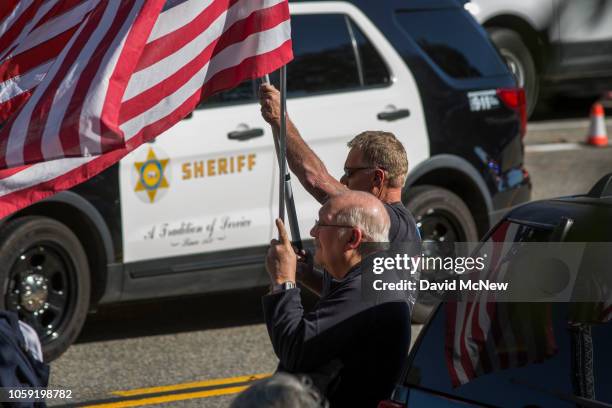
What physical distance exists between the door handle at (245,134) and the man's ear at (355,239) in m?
3.92

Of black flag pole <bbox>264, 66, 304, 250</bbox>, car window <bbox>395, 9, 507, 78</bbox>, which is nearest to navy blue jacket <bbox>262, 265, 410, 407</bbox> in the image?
black flag pole <bbox>264, 66, 304, 250</bbox>

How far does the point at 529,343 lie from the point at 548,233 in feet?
1.06

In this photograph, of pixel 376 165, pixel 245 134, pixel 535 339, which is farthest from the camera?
pixel 245 134

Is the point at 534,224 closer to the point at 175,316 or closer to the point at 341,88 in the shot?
the point at 341,88

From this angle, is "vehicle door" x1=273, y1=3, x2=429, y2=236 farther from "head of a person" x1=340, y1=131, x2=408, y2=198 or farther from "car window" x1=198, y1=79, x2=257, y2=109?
"head of a person" x1=340, y1=131, x2=408, y2=198

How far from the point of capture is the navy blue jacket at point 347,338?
3.88 meters

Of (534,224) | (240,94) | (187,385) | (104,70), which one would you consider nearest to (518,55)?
(240,94)

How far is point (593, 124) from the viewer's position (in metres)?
15.0

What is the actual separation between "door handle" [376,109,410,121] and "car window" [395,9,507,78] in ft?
1.52

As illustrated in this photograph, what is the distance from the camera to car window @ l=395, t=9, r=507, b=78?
347 inches

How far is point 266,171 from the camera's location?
801cm

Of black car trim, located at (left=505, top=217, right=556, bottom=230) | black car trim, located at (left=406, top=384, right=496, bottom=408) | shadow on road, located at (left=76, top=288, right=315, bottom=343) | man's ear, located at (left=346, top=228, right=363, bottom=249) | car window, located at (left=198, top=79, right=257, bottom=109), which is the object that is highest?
car window, located at (left=198, top=79, right=257, bottom=109)

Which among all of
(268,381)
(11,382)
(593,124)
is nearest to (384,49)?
(11,382)

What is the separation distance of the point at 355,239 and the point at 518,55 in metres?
12.1
